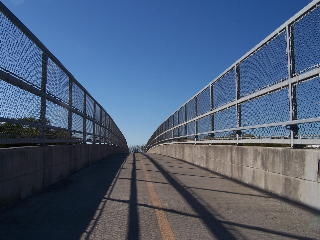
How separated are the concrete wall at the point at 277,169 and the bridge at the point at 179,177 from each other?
0.07 feet

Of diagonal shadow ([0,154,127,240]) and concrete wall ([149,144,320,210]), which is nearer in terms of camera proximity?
diagonal shadow ([0,154,127,240])

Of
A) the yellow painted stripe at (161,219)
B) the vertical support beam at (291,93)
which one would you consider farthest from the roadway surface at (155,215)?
the vertical support beam at (291,93)

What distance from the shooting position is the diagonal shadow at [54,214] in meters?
5.68

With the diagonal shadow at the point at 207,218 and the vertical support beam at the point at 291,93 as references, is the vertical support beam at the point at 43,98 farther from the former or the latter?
the vertical support beam at the point at 291,93

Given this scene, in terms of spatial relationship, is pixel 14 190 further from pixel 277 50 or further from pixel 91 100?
pixel 91 100

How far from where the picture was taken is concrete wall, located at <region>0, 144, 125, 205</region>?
733 cm

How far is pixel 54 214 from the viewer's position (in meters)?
6.99

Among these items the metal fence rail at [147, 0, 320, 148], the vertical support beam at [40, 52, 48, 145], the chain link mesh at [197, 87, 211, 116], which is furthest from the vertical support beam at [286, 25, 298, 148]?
the chain link mesh at [197, 87, 211, 116]

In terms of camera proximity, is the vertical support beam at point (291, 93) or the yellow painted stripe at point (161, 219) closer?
the yellow painted stripe at point (161, 219)

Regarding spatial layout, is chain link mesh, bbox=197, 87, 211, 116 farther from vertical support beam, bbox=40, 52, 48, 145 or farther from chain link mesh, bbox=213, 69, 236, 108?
vertical support beam, bbox=40, 52, 48, 145

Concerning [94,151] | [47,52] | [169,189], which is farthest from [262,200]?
[94,151]

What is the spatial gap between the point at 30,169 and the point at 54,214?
1.99 m

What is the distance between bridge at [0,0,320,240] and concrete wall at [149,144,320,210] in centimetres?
2

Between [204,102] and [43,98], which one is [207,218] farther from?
[204,102]
